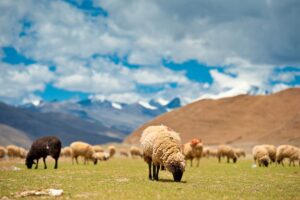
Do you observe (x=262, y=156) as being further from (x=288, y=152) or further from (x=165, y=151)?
(x=165, y=151)

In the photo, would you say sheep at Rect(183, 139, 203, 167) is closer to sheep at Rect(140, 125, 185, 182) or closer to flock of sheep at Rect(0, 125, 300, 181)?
flock of sheep at Rect(0, 125, 300, 181)

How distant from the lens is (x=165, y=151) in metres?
24.3

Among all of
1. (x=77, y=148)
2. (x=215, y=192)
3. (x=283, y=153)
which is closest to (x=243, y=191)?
(x=215, y=192)

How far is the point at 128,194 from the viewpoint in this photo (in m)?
19.2

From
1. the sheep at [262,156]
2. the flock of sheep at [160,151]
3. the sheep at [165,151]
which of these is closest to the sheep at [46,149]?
the flock of sheep at [160,151]

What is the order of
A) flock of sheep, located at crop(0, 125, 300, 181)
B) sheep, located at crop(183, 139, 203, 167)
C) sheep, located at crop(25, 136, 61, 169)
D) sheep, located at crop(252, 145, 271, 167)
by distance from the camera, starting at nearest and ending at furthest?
1. flock of sheep, located at crop(0, 125, 300, 181)
2. sheep, located at crop(25, 136, 61, 169)
3. sheep, located at crop(252, 145, 271, 167)
4. sheep, located at crop(183, 139, 203, 167)

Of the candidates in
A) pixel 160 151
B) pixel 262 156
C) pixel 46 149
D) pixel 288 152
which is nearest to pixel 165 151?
pixel 160 151

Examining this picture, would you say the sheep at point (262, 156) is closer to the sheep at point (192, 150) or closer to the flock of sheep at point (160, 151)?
the flock of sheep at point (160, 151)

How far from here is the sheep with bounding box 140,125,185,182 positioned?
2406 centimetres

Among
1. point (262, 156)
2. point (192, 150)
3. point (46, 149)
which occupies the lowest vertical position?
point (46, 149)

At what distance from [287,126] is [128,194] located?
15558 cm

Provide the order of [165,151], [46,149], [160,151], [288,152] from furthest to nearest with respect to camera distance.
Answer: [288,152], [46,149], [160,151], [165,151]

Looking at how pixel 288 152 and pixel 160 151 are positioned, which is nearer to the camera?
pixel 160 151

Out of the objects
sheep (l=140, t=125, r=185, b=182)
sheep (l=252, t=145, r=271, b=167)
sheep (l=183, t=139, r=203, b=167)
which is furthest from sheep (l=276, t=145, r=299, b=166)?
sheep (l=140, t=125, r=185, b=182)
